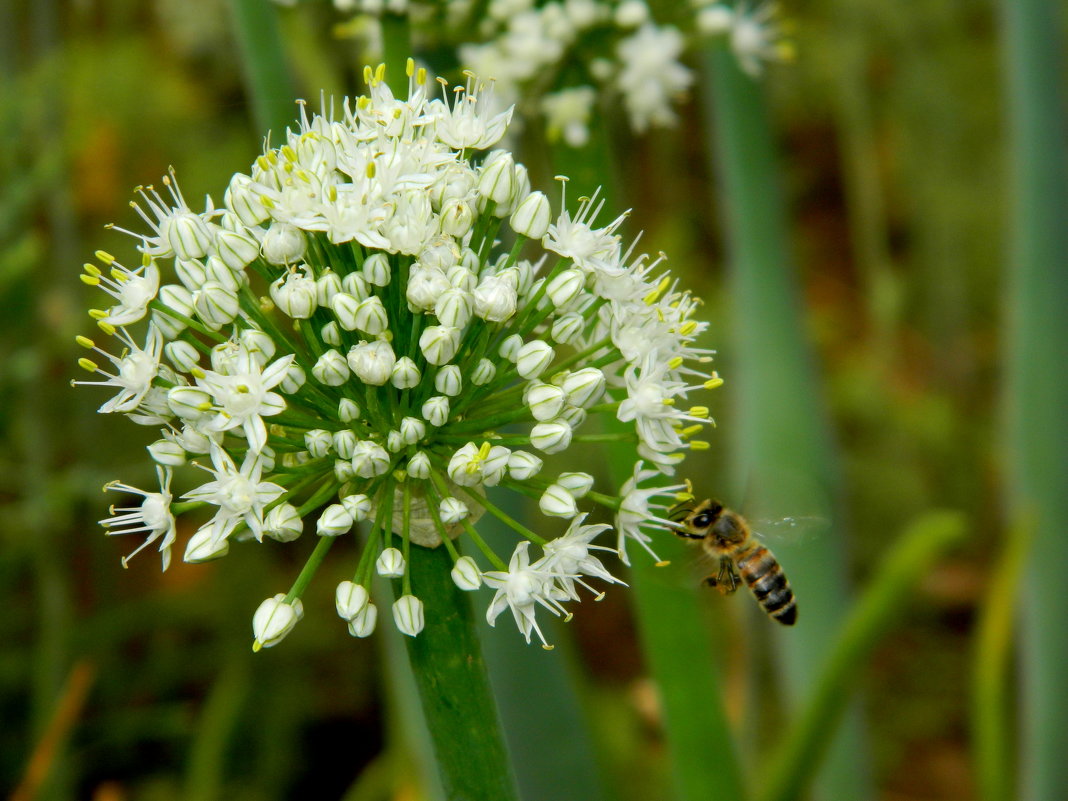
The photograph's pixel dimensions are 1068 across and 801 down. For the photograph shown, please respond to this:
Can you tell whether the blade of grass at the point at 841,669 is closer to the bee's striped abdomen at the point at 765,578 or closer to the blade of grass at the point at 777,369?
the bee's striped abdomen at the point at 765,578

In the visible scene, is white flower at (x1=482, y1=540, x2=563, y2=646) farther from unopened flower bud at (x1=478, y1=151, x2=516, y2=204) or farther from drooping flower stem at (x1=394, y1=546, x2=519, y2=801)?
unopened flower bud at (x1=478, y1=151, x2=516, y2=204)

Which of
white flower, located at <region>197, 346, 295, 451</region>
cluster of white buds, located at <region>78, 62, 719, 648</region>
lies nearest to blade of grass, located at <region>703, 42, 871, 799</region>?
cluster of white buds, located at <region>78, 62, 719, 648</region>

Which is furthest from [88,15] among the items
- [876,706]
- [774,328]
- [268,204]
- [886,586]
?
[876,706]

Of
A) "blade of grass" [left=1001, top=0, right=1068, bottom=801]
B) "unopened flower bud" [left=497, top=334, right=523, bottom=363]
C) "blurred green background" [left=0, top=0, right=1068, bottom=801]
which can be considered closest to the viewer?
"unopened flower bud" [left=497, top=334, right=523, bottom=363]

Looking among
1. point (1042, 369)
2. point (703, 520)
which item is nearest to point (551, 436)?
point (703, 520)

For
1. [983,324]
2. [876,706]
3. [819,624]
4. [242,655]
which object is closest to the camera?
[819,624]

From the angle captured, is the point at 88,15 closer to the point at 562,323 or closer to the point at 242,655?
the point at 242,655

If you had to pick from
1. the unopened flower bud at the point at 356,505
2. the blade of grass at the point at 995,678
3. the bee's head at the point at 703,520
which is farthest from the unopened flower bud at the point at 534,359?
the blade of grass at the point at 995,678
